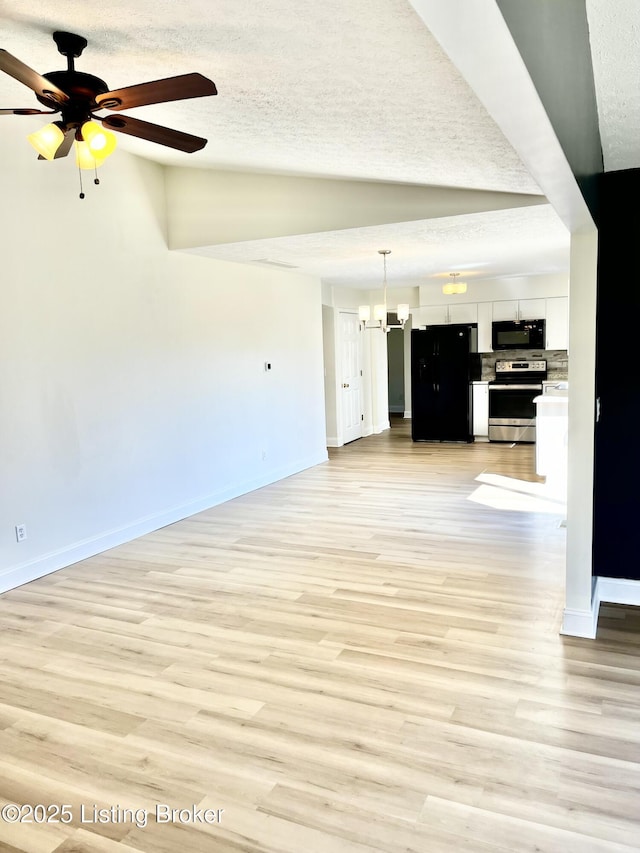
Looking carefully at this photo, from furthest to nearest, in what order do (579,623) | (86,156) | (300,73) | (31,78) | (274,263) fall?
(274,263) < (579,623) < (86,156) < (300,73) < (31,78)

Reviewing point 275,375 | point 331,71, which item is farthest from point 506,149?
point 275,375

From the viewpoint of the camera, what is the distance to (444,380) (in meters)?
9.05

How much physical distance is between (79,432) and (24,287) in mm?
1059

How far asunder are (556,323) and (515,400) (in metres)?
1.23

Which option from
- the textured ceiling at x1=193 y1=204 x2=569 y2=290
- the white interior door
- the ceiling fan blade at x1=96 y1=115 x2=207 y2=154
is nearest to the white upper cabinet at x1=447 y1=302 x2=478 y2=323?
the textured ceiling at x1=193 y1=204 x2=569 y2=290

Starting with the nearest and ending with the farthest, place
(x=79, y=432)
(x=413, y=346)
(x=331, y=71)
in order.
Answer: (x=331, y=71) → (x=79, y=432) → (x=413, y=346)

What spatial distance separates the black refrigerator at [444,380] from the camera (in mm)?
8961

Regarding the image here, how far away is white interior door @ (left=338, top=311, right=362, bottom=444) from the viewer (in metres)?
9.19

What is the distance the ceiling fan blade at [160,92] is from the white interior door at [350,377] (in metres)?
6.55

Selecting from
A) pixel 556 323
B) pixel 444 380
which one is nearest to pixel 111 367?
pixel 444 380

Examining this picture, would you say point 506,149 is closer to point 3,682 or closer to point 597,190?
point 597,190

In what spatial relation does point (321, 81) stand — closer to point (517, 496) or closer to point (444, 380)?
point (517, 496)

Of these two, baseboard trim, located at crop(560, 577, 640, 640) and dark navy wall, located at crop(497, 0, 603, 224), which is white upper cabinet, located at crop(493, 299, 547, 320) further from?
dark navy wall, located at crop(497, 0, 603, 224)

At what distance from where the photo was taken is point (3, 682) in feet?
9.05
